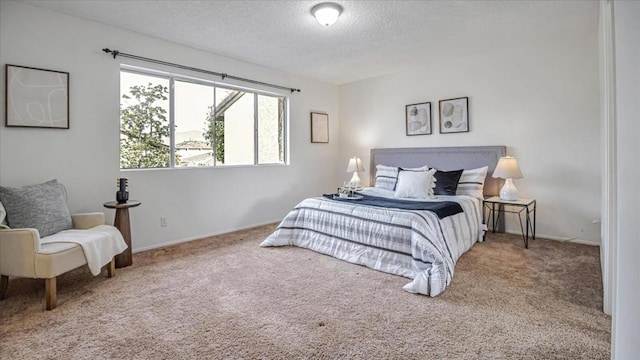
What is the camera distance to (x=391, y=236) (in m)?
3.04

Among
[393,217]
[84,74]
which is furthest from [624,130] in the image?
[84,74]

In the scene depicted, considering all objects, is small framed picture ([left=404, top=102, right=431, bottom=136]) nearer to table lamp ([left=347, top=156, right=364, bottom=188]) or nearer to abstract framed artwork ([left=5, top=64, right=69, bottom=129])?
table lamp ([left=347, top=156, right=364, bottom=188])

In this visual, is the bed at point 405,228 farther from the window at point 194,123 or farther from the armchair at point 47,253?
the armchair at point 47,253

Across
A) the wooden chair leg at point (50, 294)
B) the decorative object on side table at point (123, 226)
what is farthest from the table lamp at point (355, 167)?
the wooden chair leg at point (50, 294)

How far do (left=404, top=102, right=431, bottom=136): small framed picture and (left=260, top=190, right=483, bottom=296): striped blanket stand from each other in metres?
1.46

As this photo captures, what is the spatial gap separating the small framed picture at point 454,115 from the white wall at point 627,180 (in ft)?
12.8

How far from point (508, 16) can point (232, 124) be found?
3.58 m

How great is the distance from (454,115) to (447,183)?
3.78ft

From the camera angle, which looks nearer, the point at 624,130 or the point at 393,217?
the point at 624,130

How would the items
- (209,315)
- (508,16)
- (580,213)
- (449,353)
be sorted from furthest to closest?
1. (580,213)
2. (508,16)
3. (209,315)
4. (449,353)

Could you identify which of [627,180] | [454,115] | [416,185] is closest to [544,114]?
[454,115]

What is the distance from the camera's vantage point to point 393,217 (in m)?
3.08

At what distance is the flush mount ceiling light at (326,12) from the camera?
2.92 m

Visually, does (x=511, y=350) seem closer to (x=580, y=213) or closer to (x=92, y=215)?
(x=580, y=213)
